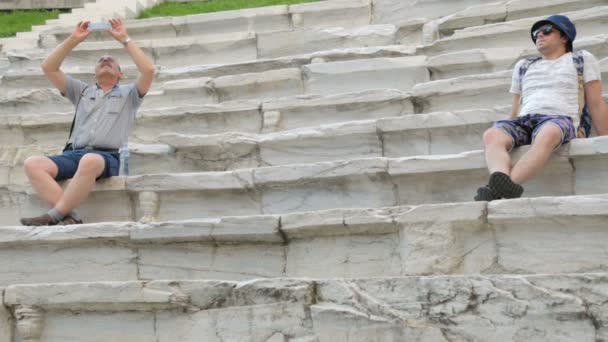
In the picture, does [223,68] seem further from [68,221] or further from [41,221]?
[41,221]

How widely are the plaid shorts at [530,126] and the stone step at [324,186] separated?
67mm

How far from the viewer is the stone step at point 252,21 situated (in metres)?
10.2

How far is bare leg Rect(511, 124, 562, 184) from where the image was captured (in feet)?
17.9

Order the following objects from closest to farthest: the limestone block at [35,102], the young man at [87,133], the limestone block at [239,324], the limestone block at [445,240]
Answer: the limestone block at [239,324] → the limestone block at [445,240] → the young man at [87,133] → the limestone block at [35,102]

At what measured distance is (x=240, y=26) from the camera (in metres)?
10.5

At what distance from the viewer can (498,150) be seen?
5555 mm

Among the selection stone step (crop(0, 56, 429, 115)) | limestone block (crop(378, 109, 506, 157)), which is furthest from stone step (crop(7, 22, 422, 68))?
limestone block (crop(378, 109, 506, 157))

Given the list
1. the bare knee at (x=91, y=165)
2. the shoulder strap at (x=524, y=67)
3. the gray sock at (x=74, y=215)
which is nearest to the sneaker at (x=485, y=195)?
the shoulder strap at (x=524, y=67)

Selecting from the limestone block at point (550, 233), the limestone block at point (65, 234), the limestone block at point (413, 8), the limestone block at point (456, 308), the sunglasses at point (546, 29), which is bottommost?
the limestone block at point (456, 308)

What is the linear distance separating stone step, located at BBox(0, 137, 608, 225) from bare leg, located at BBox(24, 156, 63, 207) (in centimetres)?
31

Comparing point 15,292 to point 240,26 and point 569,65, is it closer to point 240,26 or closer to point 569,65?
point 569,65

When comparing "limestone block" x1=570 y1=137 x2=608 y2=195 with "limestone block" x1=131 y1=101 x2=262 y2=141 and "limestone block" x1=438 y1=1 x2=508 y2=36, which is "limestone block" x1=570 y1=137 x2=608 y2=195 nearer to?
"limestone block" x1=131 y1=101 x2=262 y2=141

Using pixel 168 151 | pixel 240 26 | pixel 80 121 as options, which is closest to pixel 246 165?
pixel 168 151

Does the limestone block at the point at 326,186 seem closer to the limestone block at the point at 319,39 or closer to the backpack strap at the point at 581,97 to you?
the backpack strap at the point at 581,97
